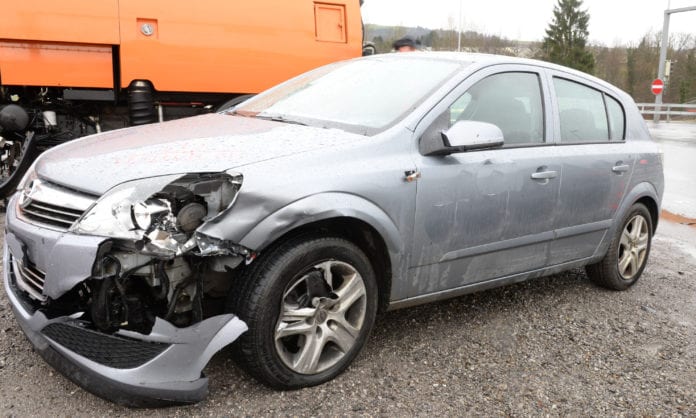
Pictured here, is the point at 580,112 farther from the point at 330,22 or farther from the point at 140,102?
the point at 140,102

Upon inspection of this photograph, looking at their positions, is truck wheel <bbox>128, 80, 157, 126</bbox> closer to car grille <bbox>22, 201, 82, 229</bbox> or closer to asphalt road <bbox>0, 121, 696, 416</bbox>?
asphalt road <bbox>0, 121, 696, 416</bbox>

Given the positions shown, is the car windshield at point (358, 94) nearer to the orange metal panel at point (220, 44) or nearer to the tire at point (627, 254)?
the tire at point (627, 254)

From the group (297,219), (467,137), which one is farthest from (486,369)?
(297,219)

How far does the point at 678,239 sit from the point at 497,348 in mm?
3773

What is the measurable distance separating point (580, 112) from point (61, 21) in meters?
4.48

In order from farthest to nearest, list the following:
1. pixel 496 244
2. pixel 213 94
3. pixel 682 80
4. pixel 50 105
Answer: pixel 682 80, pixel 213 94, pixel 50 105, pixel 496 244

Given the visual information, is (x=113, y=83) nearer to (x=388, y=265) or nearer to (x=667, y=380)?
(x=388, y=265)

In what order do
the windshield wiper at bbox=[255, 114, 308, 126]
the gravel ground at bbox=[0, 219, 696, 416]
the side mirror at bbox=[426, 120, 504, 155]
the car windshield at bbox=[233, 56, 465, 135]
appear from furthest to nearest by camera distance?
the windshield wiper at bbox=[255, 114, 308, 126] < the car windshield at bbox=[233, 56, 465, 135] < the side mirror at bbox=[426, 120, 504, 155] < the gravel ground at bbox=[0, 219, 696, 416]

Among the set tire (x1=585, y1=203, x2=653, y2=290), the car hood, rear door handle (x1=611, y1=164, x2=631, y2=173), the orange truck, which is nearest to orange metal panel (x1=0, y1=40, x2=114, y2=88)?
the orange truck

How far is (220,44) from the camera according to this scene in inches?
255

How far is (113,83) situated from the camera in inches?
238

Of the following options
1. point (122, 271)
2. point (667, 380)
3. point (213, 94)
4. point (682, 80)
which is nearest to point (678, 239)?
point (667, 380)

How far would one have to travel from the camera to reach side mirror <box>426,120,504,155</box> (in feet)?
9.69

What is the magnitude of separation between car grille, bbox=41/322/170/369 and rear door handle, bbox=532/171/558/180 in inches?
84.7
